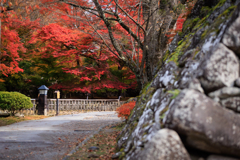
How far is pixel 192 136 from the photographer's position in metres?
2.58

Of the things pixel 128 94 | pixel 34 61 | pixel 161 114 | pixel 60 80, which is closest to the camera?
pixel 161 114

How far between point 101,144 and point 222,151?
4.35 meters

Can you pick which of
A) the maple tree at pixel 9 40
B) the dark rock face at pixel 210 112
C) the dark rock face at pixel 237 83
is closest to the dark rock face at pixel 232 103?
the dark rock face at pixel 210 112

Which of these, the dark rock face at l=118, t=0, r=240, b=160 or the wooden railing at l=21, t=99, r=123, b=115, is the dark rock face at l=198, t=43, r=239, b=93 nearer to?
the dark rock face at l=118, t=0, r=240, b=160

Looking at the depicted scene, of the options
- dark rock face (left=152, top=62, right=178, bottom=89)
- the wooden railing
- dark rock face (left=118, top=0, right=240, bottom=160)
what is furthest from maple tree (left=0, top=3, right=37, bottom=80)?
dark rock face (left=118, top=0, right=240, bottom=160)

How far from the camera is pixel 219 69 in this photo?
109 inches

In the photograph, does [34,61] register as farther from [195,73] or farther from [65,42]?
[195,73]

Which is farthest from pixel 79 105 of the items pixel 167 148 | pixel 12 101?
pixel 167 148

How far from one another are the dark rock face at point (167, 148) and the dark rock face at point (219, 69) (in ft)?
2.52

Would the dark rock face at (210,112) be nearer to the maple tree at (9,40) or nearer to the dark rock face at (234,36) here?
the dark rock face at (234,36)

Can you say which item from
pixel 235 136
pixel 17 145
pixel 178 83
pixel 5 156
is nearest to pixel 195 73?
pixel 178 83

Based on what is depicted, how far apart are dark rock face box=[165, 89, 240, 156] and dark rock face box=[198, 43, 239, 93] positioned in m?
0.25

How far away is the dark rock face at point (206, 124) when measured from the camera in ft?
8.21

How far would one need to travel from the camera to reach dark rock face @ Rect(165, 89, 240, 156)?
98.5 inches
